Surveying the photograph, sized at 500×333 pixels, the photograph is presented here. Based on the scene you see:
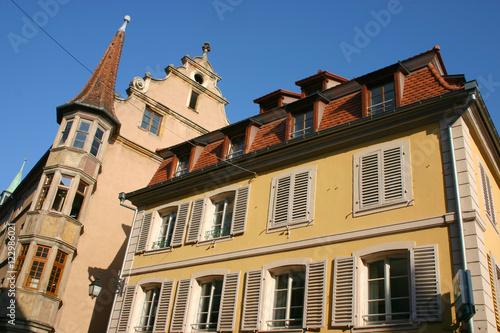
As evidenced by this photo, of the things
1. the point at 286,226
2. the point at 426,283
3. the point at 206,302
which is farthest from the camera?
the point at 206,302

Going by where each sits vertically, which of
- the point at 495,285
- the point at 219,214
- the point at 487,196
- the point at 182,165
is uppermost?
the point at 182,165

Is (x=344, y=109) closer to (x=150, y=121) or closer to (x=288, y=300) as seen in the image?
(x=288, y=300)

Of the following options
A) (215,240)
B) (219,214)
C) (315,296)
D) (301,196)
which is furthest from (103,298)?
(315,296)

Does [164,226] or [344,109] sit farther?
[164,226]

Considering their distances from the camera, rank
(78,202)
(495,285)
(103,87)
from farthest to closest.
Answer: (103,87) → (78,202) → (495,285)

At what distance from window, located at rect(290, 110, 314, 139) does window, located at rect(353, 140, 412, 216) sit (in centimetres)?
248

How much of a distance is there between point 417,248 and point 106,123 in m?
16.1

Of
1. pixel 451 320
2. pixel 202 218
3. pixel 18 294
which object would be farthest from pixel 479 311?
pixel 18 294

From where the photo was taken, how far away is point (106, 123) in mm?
22188

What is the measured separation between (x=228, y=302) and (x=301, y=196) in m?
3.50

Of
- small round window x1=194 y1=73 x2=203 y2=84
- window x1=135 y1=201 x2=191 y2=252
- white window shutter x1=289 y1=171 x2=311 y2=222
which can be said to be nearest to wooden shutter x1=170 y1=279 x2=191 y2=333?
window x1=135 y1=201 x2=191 y2=252

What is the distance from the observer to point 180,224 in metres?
16.4

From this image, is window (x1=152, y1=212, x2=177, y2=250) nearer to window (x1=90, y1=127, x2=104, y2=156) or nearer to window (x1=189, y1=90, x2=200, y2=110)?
window (x1=90, y1=127, x2=104, y2=156)

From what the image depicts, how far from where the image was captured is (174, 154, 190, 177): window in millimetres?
18391
